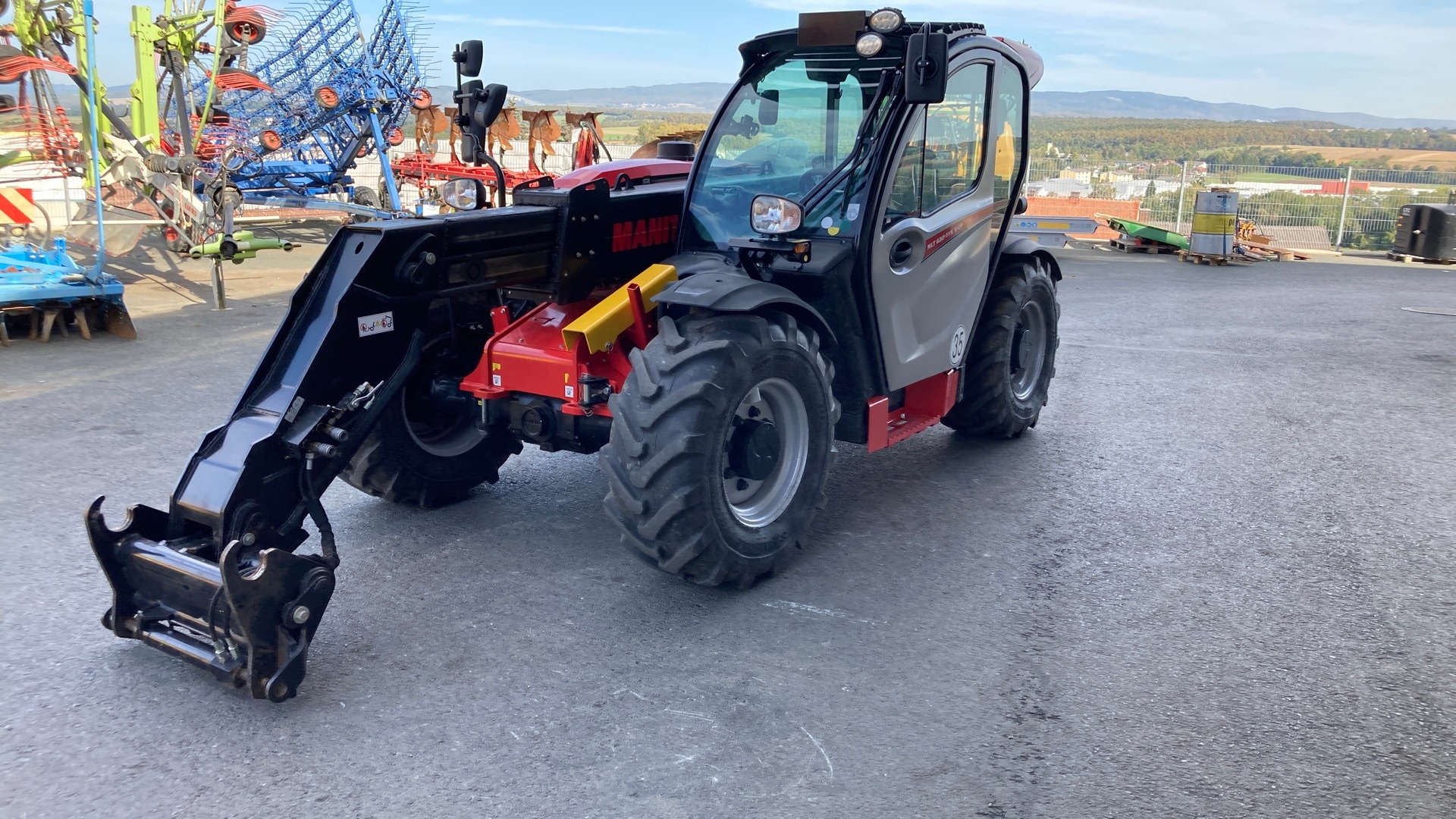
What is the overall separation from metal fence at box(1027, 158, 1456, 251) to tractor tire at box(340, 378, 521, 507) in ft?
58.0

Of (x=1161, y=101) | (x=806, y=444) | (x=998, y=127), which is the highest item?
(x=1161, y=101)

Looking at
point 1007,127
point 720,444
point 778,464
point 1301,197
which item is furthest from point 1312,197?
point 720,444

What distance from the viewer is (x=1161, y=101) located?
12975 centimetres

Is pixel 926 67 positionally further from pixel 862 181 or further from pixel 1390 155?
pixel 1390 155

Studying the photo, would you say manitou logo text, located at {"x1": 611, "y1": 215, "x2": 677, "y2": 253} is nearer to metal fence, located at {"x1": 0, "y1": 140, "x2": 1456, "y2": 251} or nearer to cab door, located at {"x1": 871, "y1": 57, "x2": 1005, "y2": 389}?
cab door, located at {"x1": 871, "y1": 57, "x2": 1005, "y2": 389}

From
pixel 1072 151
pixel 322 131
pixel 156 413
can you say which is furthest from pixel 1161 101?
pixel 156 413

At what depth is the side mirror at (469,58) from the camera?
14.9 feet

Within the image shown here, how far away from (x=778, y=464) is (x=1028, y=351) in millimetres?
2798

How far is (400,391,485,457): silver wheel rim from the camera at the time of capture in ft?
16.8

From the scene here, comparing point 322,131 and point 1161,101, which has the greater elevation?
point 1161,101

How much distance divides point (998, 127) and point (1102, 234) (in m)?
16.3

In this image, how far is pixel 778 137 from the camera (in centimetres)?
499

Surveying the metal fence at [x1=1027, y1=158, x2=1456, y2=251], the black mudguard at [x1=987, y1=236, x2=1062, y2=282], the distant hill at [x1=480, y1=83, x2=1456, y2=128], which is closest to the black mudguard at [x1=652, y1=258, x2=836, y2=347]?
the black mudguard at [x1=987, y1=236, x2=1062, y2=282]

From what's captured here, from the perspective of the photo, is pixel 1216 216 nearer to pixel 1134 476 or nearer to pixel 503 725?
pixel 1134 476
